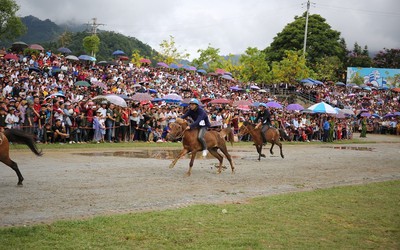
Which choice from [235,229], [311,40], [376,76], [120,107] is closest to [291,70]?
[376,76]

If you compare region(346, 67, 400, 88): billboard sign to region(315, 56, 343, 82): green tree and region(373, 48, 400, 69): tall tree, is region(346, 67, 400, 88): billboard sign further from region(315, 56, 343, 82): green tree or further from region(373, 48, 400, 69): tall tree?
region(373, 48, 400, 69): tall tree

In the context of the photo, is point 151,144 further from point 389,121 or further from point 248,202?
point 389,121

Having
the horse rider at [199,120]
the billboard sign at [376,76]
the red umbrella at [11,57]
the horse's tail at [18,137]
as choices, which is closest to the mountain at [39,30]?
the billboard sign at [376,76]

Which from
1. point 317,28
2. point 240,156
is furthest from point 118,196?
point 317,28

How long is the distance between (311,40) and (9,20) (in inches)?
2207

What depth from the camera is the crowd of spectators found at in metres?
21.9

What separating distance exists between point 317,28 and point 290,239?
85.1 m

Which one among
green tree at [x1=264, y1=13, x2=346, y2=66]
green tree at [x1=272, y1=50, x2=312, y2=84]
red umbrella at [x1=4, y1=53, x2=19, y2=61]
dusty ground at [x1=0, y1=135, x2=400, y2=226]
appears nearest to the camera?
dusty ground at [x1=0, y1=135, x2=400, y2=226]

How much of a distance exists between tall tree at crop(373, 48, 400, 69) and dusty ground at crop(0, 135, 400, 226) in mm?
84064

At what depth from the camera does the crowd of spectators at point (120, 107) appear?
21.9 meters

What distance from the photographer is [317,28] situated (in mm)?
86438

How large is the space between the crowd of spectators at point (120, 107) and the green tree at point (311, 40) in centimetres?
2536

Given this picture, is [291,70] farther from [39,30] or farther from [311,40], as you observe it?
[39,30]

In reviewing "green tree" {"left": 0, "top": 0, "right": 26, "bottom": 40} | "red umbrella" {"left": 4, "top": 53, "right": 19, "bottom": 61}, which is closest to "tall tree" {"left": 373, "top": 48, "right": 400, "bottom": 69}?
"green tree" {"left": 0, "top": 0, "right": 26, "bottom": 40}
